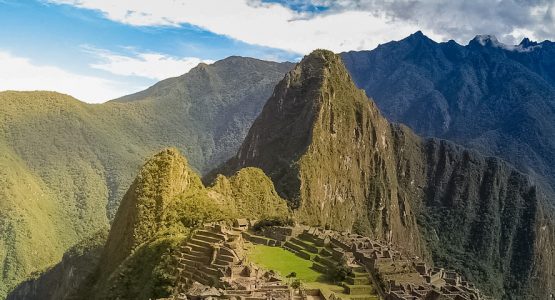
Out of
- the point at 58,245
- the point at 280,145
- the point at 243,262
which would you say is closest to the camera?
the point at 243,262

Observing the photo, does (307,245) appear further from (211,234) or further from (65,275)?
(65,275)

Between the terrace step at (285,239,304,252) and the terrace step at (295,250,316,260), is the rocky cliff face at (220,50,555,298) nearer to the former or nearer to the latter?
the terrace step at (285,239,304,252)

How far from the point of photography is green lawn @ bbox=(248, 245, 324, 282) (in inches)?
2217

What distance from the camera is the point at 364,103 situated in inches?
7436

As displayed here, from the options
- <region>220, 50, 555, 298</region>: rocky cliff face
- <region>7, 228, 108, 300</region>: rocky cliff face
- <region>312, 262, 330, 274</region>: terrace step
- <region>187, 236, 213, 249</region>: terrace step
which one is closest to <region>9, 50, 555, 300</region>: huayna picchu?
<region>187, 236, 213, 249</region>: terrace step

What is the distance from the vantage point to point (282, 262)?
204ft

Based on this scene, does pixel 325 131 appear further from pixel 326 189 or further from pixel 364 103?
pixel 364 103

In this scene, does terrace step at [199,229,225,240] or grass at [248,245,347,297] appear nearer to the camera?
grass at [248,245,347,297]

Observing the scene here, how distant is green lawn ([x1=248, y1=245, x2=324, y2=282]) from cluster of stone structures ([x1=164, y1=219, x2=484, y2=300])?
1.16 meters

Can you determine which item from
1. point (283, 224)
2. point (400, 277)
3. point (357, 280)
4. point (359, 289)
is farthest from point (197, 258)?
point (283, 224)

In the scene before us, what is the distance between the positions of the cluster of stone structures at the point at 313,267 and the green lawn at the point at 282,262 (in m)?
1.16

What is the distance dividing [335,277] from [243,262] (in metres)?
9.68

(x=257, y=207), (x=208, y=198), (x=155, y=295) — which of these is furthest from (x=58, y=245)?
(x=155, y=295)

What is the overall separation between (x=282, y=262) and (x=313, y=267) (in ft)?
11.4
